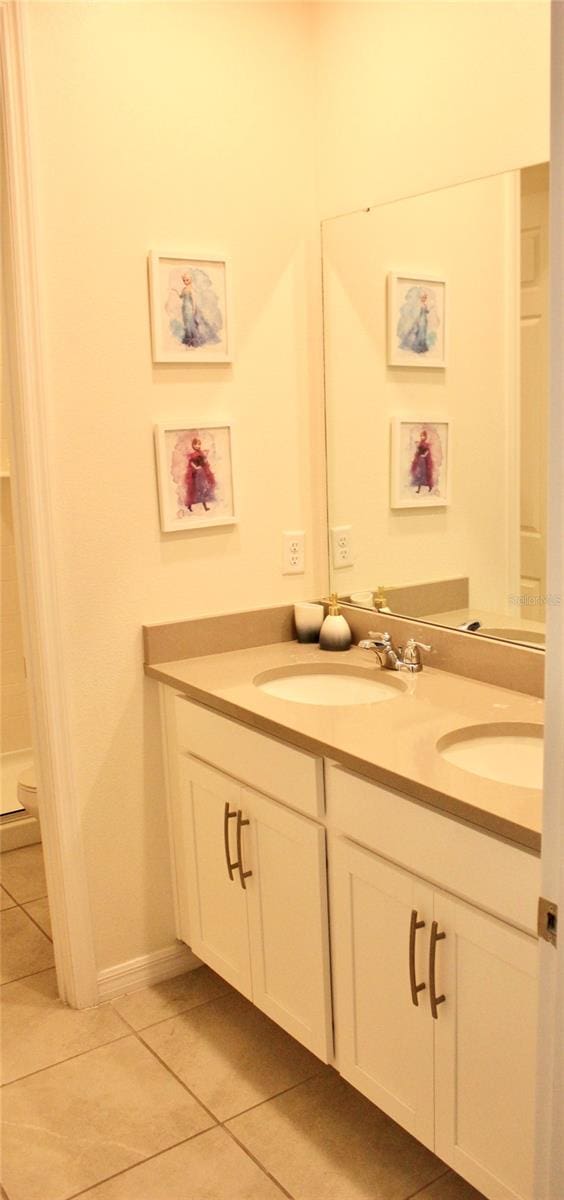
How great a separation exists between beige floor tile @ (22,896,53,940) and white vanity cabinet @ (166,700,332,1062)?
1.85ft

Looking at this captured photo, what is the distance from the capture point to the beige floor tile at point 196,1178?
5.93 feet

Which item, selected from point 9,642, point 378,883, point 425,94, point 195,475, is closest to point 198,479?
point 195,475

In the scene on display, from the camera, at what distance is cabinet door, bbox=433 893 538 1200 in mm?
1441

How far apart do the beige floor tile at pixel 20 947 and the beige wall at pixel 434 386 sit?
130 centimetres

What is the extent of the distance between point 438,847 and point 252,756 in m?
0.57

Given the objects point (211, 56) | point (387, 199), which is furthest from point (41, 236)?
point (387, 199)

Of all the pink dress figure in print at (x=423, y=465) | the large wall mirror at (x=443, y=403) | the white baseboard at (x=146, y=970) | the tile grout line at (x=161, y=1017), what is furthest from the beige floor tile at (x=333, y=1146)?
the pink dress figure in print at (x=423, y=465)

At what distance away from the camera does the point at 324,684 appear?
2332 millimetres

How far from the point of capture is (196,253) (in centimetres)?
231

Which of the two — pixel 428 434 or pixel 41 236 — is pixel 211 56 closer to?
pixel 41 236

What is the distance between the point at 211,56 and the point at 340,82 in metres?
0.32

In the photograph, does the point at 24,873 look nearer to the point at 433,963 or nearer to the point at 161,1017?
the point at 161,1017

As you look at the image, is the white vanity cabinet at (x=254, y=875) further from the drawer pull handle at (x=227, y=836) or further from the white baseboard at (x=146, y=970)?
the white baseboard at (x=146, y=970)

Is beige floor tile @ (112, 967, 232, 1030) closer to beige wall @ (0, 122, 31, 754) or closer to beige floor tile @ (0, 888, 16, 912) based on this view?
beige floor tile @ (0, 888, 16, 912)
